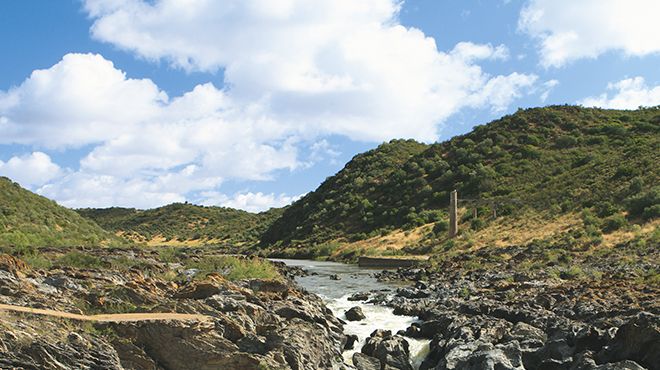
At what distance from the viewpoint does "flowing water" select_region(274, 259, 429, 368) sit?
63.9 ft

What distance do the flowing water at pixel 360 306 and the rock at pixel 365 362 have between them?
0.45 m

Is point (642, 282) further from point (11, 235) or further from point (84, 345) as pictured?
point (11, 235)

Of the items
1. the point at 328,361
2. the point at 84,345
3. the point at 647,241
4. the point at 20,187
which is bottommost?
the point at 328,361

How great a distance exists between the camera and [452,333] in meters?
18.7

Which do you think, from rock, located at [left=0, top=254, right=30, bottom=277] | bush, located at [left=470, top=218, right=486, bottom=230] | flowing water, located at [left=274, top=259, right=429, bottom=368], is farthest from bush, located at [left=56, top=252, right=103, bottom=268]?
bush, located at [left=470, top=218, right=486, bottom=230]

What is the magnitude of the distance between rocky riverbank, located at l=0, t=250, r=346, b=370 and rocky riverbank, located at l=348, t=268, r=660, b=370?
2754mm

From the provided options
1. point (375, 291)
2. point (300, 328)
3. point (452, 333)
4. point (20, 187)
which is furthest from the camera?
point (20, 187)

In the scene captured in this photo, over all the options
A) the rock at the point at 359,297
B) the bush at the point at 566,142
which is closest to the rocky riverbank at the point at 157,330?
the rock at the point at 359,297

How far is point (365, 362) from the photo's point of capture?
16766 millimetres

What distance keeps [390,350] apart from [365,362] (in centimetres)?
102

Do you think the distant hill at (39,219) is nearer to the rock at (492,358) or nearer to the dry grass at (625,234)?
the rock at (492,358)

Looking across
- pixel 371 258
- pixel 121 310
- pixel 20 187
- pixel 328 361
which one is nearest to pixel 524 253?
pixel 371 258

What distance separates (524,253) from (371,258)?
1603 cm

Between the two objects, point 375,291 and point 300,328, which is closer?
point 300,328
